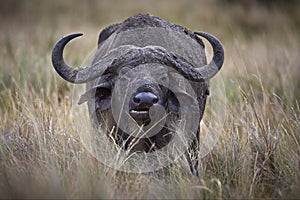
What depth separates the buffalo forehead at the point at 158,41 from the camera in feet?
15.2

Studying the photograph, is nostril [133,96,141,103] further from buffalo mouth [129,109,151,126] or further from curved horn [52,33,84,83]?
curved horn [52,33,84,83]

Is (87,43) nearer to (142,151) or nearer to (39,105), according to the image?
(39,105)

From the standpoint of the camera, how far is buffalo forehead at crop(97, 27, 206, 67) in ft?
15.2

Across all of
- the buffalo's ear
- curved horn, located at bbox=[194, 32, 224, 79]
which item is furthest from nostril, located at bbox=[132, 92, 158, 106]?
curved horn, located at bbox=[194, 32, 224, 79]

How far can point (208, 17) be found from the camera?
1539cm

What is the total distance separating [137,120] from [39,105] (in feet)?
5.31

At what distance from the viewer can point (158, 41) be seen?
464cm

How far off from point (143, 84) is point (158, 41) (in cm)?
89

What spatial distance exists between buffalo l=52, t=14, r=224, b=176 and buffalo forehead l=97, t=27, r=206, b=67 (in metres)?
0.01

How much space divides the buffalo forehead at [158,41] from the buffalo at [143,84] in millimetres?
11

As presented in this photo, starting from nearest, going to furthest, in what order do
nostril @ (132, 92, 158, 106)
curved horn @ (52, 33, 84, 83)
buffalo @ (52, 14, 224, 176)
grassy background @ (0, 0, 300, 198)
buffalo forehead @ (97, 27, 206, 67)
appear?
grassy background @ (0, 0, 300, 198) → nostril @ (132, 92, 158, 106) → buffalo @ (52, 14, 224, 176) → curved horn @ (52, 33, 84, 83) → buffalo forehead @ (97, 27, 206, 67)

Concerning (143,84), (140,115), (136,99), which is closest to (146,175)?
(140,115)

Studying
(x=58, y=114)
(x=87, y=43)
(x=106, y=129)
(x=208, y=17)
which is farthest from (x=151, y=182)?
(x=208, y=17)

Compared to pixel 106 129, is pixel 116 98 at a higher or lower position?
higher
